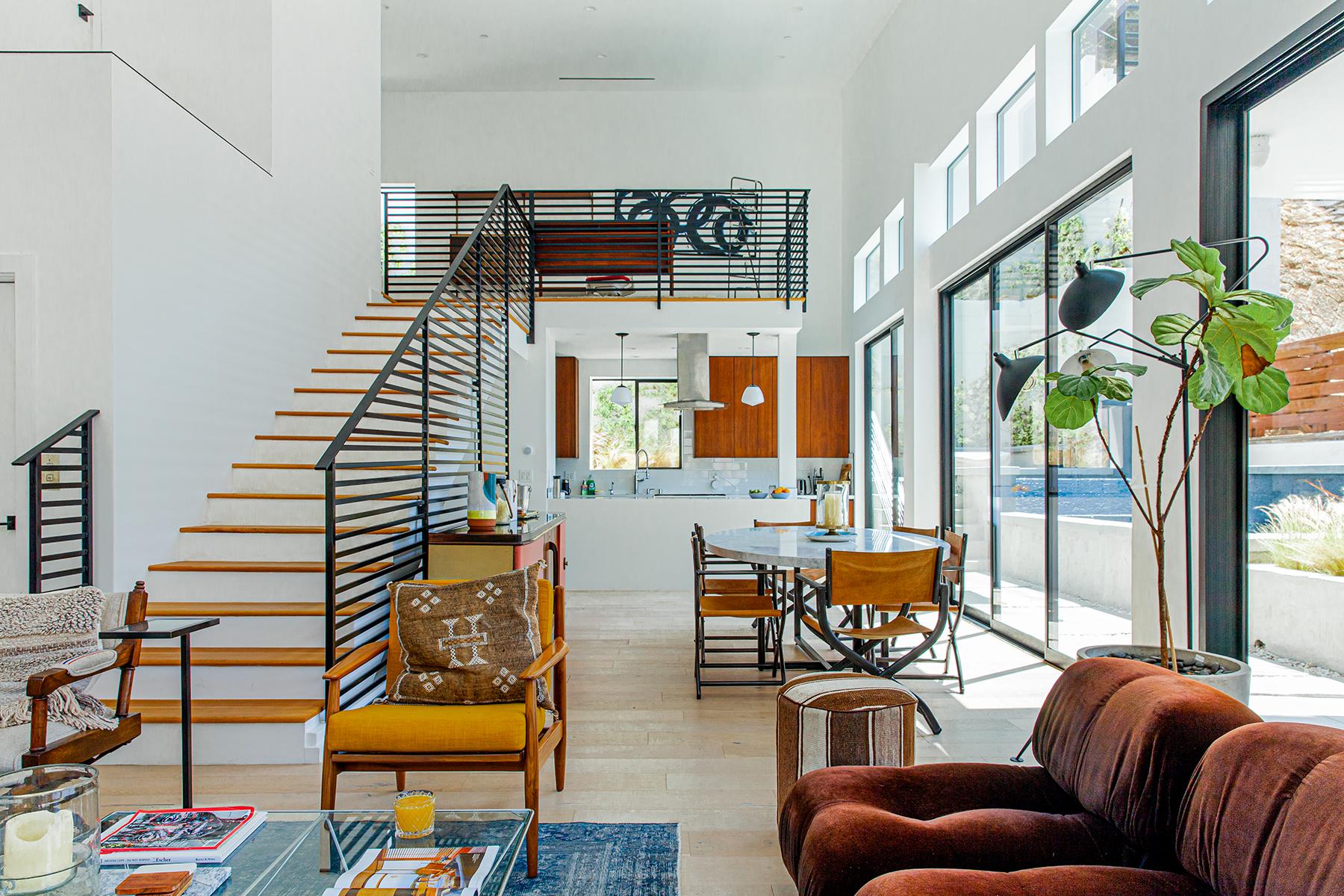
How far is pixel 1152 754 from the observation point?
1.54m

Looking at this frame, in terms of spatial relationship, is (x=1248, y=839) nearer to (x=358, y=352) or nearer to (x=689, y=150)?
(x=358, y=352)

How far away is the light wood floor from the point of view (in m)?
2.68

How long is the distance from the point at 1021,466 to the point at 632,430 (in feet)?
20.5

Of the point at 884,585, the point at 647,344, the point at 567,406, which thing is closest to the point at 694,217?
the point at 647,344

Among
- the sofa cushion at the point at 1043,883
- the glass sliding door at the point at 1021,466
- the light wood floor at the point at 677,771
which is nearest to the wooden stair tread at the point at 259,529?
the light wood floor at the point at 677,771

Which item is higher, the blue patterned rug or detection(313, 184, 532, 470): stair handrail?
detection(313, 184, 532, 470): stair handrail

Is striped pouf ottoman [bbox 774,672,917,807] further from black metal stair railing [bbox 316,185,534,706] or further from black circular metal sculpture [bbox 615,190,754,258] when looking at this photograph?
black circular metal sculpture [bbox 615,190,754,258]

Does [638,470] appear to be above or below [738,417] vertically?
below

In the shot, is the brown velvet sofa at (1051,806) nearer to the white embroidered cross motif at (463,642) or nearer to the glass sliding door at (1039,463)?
the white embroidered cross motif at (463,642)

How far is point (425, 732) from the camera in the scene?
8.04 ft

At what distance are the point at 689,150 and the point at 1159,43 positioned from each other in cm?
793

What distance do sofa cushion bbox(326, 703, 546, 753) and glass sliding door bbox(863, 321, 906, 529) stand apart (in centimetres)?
576

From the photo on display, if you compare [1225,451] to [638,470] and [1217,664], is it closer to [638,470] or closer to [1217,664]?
[1217,664]

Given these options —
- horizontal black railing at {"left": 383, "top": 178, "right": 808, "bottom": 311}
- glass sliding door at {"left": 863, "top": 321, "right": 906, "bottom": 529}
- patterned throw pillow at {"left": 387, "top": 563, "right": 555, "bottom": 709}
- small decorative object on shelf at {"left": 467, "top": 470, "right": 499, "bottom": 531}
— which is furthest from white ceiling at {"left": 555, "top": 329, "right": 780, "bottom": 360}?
patterned throw pillow at {"left": 387, "top": 563, "right": 555, "bottom": 709}
